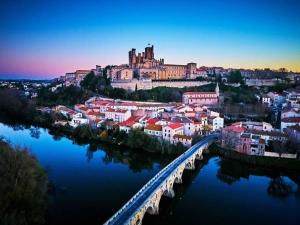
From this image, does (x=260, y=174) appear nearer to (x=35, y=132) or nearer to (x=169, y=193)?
(x=169, y=193)

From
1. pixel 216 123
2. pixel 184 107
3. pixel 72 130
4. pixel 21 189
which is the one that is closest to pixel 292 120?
pixel 216 123


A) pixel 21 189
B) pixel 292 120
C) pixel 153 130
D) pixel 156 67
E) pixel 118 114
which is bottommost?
pixel 21 189

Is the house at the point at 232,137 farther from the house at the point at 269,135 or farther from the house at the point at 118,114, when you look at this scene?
the house at the point at 118,114

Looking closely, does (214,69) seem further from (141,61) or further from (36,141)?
(36,141)

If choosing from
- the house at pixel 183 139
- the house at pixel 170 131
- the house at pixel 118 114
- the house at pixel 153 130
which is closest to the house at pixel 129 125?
the house at pixel 153 130

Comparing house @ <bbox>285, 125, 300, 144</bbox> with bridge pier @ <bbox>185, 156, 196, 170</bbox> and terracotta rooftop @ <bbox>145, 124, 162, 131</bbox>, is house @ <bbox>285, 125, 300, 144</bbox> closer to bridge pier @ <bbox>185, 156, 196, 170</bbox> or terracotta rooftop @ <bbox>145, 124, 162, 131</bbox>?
bridge pier @ <bbox>185, 156, 196, 170</bbox>

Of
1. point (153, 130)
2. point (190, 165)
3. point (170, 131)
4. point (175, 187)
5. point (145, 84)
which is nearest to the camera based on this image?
point (175, 187)

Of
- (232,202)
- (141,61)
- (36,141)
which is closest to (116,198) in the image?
(232,202)
